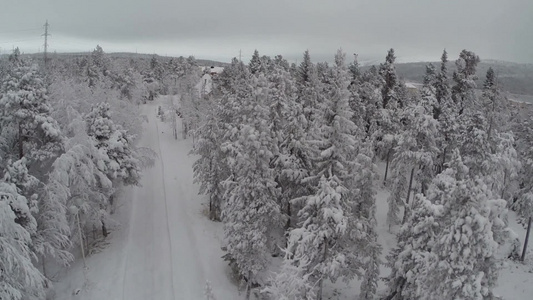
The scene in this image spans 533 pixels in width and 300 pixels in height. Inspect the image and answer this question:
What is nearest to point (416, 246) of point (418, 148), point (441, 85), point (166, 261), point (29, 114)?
point (418, 148)

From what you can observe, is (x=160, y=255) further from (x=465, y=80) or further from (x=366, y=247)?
(x=465, y=80)

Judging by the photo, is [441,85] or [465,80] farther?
[465,80]

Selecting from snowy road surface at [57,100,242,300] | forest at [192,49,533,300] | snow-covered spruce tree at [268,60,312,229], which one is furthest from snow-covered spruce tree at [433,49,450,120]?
snowy road surface at [57,100,242,300]

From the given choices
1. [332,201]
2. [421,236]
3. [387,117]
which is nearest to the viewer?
[421,236]

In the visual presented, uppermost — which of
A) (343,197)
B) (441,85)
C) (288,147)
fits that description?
(441,85)

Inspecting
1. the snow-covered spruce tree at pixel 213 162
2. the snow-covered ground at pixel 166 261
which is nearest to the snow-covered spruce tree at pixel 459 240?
the snow-covered ground at pixel 166 261

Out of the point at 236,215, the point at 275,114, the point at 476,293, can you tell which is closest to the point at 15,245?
the point at 236,215

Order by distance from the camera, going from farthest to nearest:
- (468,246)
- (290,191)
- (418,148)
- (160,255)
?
(418,148) → (160,255) → (290,191) → (468,246)
